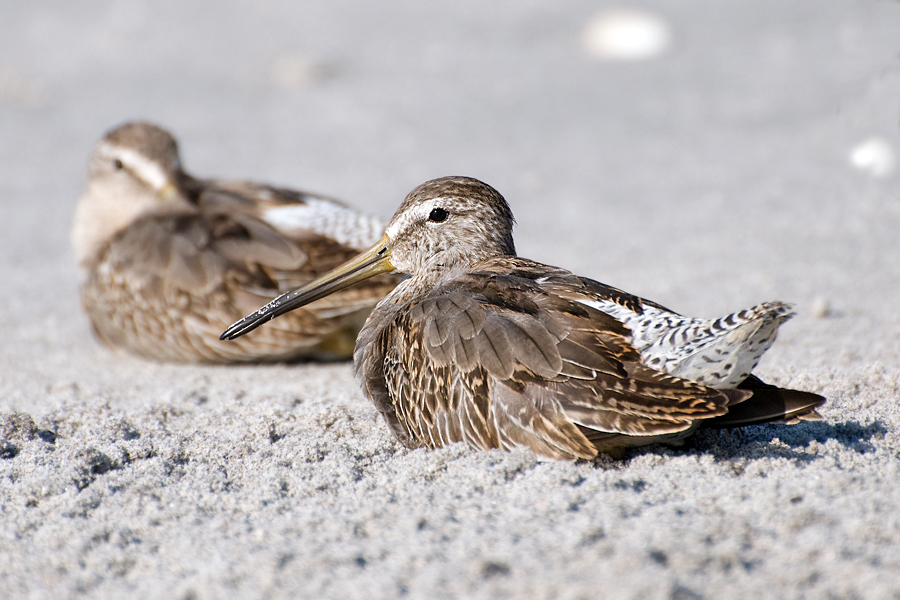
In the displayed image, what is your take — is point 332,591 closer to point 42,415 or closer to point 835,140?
point 42,415

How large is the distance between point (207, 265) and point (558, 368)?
2473 mm

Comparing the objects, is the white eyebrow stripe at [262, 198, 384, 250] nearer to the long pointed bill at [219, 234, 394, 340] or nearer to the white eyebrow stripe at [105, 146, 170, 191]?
the white eyebrow stripe at [105, 146, 170, 191]

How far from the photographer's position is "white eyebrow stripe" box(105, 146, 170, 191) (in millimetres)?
5285

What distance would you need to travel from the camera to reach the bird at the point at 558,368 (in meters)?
2.77

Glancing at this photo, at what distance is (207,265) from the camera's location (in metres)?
4.74

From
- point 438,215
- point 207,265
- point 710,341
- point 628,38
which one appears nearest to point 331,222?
point 207,265

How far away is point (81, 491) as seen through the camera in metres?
2.84

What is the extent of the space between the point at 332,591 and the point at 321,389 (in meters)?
2.02

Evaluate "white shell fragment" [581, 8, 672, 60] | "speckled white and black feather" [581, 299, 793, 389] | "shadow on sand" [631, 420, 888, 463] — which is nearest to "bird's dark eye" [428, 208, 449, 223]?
"speckled white and black feather" [581, 299, 793, 389]

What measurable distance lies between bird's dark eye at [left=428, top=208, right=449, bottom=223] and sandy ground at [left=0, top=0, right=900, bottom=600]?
→ 81 centimetres

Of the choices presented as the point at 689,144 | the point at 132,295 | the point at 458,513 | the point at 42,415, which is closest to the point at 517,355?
the point at 458,513

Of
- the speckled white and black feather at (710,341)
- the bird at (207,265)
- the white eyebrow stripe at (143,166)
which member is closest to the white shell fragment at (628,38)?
the bird at (207,265)

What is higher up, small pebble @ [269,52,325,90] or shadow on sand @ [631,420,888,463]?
small pebble @ [269,52,325,90]

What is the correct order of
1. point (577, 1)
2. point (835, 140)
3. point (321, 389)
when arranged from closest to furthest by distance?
point (321, 389)
point (835, 140)
point (577, 1)
